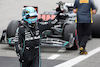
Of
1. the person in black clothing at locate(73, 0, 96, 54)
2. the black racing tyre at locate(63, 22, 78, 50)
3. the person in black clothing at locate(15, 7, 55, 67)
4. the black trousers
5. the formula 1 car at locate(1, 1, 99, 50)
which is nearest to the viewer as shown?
the person in black clothing at locate(15, 7, 55, 67)

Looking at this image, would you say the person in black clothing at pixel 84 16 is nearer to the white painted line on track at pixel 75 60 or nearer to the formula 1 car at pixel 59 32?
the white painted line on track at pixel 75 60

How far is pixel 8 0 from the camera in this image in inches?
906

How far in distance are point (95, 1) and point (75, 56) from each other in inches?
74.9

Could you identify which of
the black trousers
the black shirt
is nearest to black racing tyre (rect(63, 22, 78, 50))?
the black trousers

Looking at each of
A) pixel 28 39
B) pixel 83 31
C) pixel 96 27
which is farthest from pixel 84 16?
pixel 28 39

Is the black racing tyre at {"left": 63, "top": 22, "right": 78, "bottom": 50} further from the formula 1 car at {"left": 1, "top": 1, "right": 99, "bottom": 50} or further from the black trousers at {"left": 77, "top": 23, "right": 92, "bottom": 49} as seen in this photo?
the black trousers at {"left": 77, "top": 23, "right": 92, "bottom": 49}

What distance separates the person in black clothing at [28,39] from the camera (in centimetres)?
557

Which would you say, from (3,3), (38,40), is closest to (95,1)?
(38,40)

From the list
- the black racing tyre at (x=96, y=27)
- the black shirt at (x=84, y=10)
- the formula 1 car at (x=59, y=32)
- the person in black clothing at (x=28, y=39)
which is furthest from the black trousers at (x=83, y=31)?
the person in black clothing at (x=28, y=39)

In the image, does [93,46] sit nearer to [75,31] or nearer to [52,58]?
[75,31]

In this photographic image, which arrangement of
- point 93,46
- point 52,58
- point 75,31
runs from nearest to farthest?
point 52,58 < point 75,31 < point 93,46

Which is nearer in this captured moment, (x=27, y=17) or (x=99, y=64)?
(x=27, y=17)

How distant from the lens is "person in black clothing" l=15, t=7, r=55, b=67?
5.57 meters

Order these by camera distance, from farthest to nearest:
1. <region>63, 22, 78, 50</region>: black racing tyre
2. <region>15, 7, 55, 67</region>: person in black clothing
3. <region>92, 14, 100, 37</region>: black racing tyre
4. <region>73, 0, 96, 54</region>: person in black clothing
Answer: <region>92, 14, 100, 37</region>: black racing tyre → <region>63, 22, 78, 50</region>: black racing tyre → <region>73, 0, 96, 54</region>: person in black clothing → <region>15, 7, 55, 67</region>: person in black clothing
